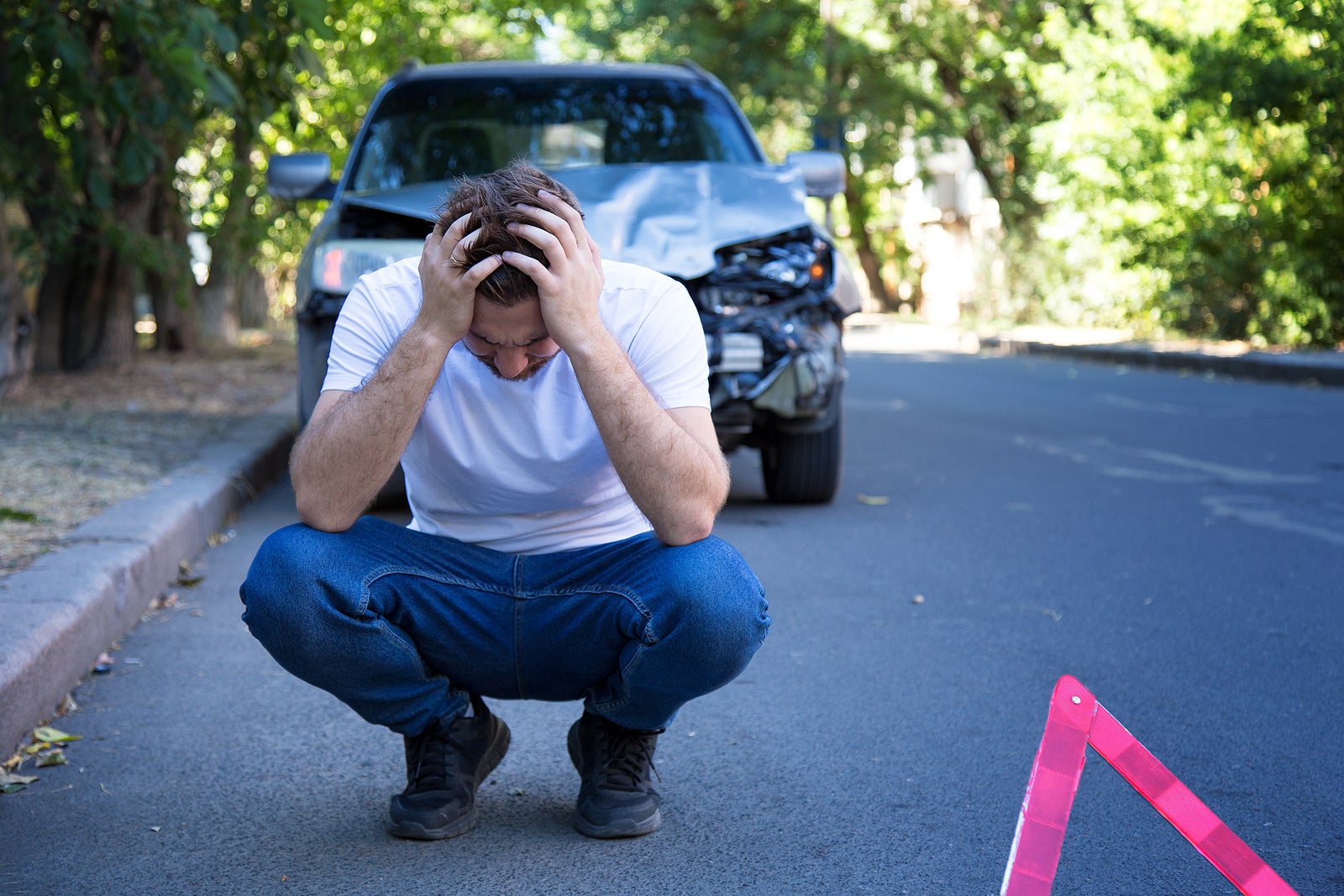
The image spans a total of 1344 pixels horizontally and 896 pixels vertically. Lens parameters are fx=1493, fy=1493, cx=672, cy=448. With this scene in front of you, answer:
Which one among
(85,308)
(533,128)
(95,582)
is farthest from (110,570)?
(85,308)

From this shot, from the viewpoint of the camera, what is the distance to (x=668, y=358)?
2758 millimetres

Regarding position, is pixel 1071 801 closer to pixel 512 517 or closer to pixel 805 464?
pixel 512 517

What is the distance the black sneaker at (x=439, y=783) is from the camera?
9.30 feet

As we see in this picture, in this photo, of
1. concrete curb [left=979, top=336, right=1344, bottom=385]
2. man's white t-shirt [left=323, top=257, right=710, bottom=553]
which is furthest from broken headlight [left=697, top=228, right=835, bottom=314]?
concrete curb [left=979, top=336, right=1344, bottom=385]

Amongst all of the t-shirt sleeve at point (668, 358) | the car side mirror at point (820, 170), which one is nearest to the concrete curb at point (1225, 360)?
the car side mirror at point (820, 170)

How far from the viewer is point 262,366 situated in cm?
1365

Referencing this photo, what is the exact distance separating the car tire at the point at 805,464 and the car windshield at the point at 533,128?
50.3 inches

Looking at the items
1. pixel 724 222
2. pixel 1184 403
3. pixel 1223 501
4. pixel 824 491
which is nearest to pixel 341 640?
pixel 724 222

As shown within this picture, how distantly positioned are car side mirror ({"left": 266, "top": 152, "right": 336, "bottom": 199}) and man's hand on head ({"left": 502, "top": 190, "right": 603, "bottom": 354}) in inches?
167

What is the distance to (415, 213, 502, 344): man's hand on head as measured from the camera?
2514 millimetres

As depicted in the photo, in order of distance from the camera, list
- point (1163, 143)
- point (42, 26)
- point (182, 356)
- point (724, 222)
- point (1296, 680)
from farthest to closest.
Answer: point (1163, 143), point (182, 356), point (42, 26), point (724, 222), point (1296, 680)

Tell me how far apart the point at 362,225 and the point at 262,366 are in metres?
8.15

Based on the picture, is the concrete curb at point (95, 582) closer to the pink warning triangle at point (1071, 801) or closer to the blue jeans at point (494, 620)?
the blue jeans at point (494, 620)

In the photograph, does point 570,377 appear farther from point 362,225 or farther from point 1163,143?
point 1163,143
